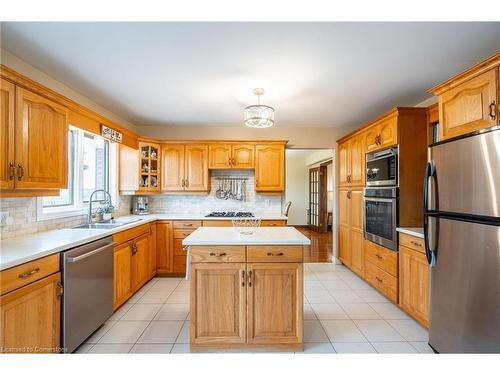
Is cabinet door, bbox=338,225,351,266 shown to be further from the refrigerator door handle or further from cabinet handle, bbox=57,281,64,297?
cabinet handle, bbox=57,281,64,297

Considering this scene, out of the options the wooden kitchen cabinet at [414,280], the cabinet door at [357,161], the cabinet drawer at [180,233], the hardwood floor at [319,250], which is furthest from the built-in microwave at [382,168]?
the cabinet drawer at [180,233]

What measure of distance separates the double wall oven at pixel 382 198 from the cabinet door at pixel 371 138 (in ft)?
0.29

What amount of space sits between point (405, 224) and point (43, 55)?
12.4ft

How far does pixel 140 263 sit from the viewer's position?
10.1ft

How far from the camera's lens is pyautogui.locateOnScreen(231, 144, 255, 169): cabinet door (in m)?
4.05

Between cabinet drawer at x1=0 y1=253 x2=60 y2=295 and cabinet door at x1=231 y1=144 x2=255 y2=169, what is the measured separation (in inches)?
109

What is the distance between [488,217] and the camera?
140cm

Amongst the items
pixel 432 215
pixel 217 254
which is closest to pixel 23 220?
pixel 217 254

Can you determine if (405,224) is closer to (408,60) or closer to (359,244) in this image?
(359,244)

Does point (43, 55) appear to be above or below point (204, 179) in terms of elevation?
above

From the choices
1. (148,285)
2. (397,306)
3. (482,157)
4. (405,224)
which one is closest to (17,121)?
(148,285)

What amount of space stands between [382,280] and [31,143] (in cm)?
363

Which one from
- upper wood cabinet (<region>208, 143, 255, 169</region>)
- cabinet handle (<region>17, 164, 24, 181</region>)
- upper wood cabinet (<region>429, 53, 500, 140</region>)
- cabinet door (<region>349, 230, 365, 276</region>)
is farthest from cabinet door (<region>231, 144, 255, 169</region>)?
cabinet handle (<region>17, 164, 24, 181</region>)

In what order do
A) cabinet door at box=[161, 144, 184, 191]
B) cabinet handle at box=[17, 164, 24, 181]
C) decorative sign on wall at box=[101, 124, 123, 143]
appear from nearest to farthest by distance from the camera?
cabinet handle at box=[17, 164, 24, 181] → decorative sign on wall at box=[101, 124, 123, 143] → cabinet door at box=[161, 144, 184, 191]
